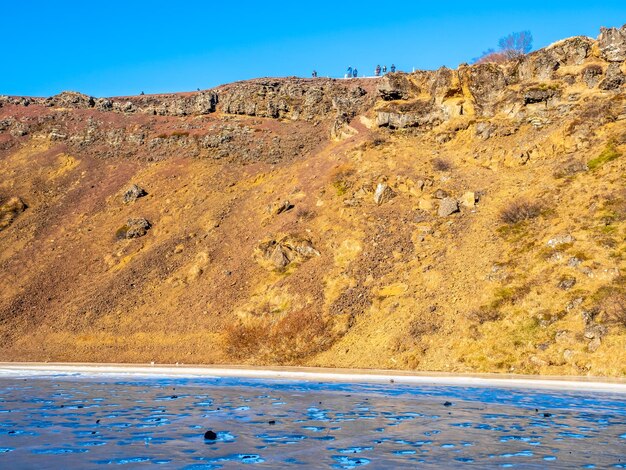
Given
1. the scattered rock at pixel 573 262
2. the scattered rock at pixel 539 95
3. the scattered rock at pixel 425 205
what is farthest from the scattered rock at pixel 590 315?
the scattered rock at pixel 539 95

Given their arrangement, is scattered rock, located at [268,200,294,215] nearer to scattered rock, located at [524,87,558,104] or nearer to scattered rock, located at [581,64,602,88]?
scattered rock, located at [524,87,558,104]

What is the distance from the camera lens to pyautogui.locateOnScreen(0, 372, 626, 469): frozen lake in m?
11.1

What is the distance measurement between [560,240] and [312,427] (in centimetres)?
2784

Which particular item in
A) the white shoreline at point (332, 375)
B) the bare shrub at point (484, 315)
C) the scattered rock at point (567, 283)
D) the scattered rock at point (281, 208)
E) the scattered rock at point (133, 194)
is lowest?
the white shoreline at point (332, 375)

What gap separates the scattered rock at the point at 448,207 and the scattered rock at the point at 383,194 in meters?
4.86

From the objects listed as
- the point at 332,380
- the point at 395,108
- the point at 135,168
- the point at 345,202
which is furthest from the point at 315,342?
the point at 135,168

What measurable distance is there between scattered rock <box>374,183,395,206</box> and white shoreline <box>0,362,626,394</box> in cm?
1863

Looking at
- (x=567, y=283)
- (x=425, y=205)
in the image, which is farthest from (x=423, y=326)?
(x=425, y=205)

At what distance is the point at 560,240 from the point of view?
3784cm

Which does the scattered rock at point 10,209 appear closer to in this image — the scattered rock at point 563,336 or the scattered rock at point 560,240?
the scattered rock at point 560,240

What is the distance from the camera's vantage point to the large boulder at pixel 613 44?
166 ft

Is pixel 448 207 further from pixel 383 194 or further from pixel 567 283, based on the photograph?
pixel 567 283

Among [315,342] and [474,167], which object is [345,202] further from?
[315,342]

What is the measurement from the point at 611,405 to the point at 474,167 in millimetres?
34499
